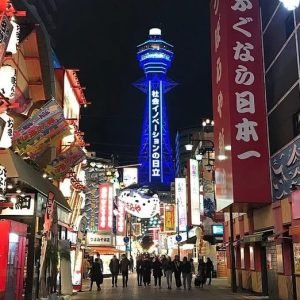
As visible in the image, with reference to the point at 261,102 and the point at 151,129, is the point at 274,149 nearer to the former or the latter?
the point at 261,102

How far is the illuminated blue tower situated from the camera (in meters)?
114

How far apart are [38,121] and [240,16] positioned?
11.4 metres

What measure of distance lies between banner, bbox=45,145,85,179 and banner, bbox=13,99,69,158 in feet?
10.8

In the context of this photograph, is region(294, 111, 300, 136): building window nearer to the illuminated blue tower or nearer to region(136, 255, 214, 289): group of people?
region(136, 255, 214, 289): group of people

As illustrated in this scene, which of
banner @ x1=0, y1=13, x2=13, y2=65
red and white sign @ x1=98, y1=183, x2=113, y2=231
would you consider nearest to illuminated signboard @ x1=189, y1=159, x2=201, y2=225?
red and white sign @ x1=98, y1=183, x2=113, y2=231

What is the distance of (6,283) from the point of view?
15.5m

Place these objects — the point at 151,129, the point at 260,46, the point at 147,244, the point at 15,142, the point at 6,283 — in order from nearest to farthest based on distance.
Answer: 1. the point at 6,283
2. the point at 15,142
3. the point at 260,46
4. the point at 151,129
5. the point at 147,244

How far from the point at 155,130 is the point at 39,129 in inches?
3817

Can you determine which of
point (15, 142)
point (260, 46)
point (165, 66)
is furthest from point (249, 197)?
point (165, 66)

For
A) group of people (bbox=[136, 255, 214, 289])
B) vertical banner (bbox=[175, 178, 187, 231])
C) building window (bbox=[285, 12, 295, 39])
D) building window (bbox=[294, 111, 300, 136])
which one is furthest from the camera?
vertical banner (bbox=[175, 178, 187, 231])

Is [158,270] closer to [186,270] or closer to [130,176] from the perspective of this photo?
[186,270]

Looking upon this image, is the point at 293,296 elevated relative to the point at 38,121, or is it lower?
lower

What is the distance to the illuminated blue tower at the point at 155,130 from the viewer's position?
11438 centimetres

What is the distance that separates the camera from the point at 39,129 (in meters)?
18.5
